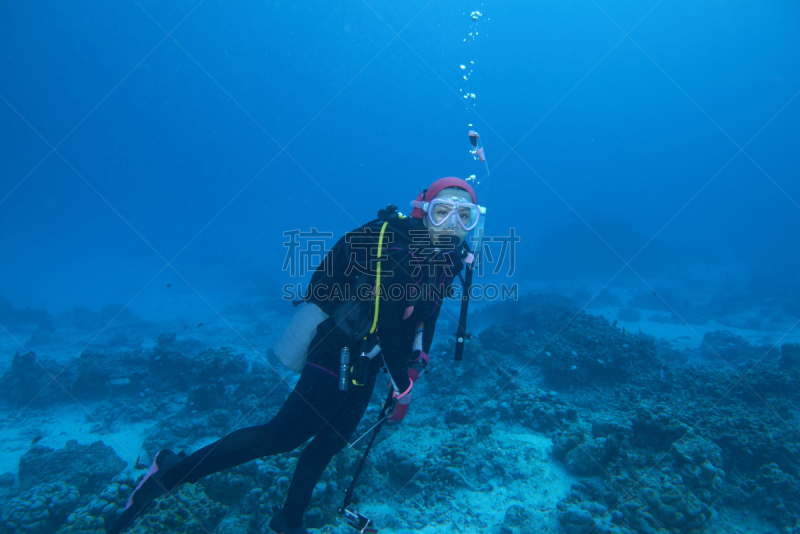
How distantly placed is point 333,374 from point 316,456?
30.8 inches

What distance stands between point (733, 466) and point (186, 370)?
11.9m

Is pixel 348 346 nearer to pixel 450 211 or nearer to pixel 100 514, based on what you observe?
pixel 450 211

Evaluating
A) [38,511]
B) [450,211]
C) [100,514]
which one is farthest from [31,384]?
[450,211]

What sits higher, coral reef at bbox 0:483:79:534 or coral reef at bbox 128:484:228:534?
coral reef at bbox 128:484:228:534

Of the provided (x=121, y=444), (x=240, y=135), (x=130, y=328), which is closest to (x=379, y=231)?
(x=121, y=444)

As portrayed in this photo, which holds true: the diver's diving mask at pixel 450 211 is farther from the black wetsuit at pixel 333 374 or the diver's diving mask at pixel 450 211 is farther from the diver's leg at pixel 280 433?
the diver's leg at pixel 280 433

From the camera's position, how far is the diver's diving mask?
2.88 metres

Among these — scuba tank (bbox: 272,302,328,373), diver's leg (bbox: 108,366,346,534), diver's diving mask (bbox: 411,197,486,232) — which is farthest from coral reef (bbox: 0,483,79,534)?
diver's diving mask (bbox: 411,197,486,232)

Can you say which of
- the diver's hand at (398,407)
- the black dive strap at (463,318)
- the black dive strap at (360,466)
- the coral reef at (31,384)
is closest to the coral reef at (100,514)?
the black dive strap at (360,466)

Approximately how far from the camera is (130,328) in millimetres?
16578

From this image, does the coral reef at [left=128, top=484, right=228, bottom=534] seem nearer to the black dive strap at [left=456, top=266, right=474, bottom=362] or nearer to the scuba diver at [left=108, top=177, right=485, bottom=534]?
the scuba diver at [left=108, top=177, right=485, bottom=534]

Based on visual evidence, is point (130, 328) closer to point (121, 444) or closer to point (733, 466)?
point (121, 444)

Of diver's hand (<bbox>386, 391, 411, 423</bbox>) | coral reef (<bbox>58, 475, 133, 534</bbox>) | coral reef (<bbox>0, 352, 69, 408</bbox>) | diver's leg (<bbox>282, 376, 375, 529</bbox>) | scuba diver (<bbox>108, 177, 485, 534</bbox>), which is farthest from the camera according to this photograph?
coral reef (<bbox>0, 352, 69, 408</bbox>)

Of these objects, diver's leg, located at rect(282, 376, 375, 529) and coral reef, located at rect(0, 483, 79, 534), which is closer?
diver's leg, located at rect(282, 376, 375, 529)
